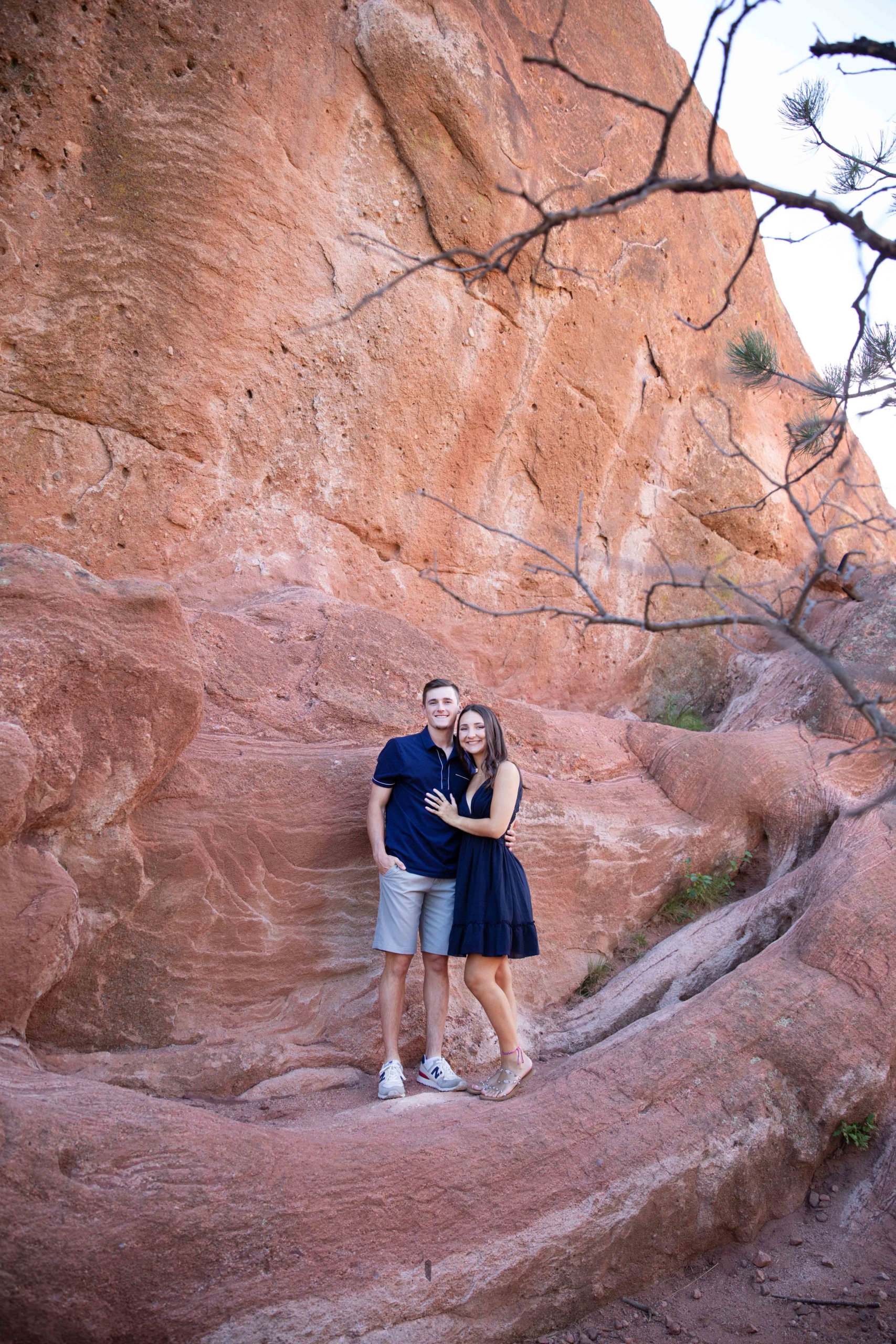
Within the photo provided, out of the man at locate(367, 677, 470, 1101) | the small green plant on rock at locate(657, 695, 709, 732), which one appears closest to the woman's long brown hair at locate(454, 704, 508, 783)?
the man at locate(367, 677, 470, 1101)

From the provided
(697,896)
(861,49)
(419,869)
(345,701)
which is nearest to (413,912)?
(419,869)

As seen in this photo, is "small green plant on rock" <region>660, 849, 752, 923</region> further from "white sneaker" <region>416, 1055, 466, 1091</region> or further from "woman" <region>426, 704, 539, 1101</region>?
"white sneaker" <region>416, 1055, 466, 1091</region>

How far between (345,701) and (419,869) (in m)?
1.06

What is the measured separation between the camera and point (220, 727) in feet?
14.5

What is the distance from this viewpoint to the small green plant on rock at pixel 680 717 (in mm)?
7117

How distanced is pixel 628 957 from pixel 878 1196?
1662mm

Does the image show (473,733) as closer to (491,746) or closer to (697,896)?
(491,746)

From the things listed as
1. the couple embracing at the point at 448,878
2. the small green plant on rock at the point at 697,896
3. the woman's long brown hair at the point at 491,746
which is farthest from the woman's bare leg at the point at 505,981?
the small green plant on rock at the point at 697,896

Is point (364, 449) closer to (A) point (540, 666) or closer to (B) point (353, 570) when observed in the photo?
(B) point (353, 570)

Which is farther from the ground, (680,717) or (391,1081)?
(680,717)

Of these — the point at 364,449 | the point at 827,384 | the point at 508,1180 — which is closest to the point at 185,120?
the point at 364,449

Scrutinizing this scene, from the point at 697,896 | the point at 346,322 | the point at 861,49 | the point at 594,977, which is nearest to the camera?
the point at 861,49

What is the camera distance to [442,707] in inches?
162

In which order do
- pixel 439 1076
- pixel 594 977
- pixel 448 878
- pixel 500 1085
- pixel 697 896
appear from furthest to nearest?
pixel 697 896, pixel 594 977, pixel 448 878, pixel 439 1076, pixel 500 1085
